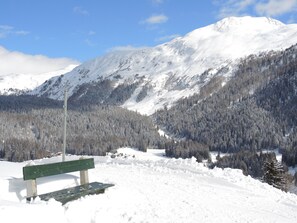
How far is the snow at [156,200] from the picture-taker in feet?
45.1

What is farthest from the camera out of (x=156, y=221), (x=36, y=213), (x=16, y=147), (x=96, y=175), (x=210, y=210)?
(x=16, y=147)

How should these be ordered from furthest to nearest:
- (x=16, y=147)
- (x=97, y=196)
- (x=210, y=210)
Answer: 1. (x=16, y=147)
2. (x=210, y=210)
3. (x=97, y=196)

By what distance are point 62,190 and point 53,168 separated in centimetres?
102

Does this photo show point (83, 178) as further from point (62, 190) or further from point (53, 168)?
point (62, 190)

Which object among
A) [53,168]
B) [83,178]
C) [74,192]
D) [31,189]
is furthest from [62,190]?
[83,178]

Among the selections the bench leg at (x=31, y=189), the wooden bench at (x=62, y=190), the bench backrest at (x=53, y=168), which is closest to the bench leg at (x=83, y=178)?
the wooden bench at (x=62, y=190)

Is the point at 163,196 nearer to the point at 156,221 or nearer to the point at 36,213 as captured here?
the point at 156,221

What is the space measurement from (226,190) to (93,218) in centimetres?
1081

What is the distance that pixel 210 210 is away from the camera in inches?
703

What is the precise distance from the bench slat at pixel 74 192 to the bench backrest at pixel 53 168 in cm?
84

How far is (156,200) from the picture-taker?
1783 cm

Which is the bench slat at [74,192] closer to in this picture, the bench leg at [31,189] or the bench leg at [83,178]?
the bench leg at [31,189]

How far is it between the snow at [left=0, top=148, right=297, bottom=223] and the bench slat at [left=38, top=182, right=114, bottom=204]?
0.90 feet


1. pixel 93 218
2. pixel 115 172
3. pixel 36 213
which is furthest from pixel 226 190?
pixel 36 213
